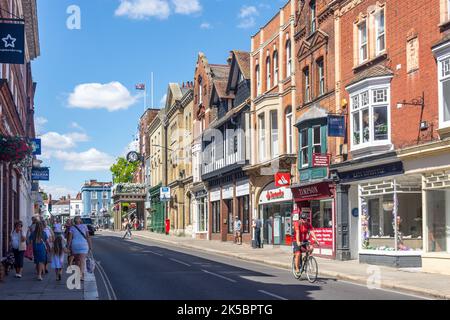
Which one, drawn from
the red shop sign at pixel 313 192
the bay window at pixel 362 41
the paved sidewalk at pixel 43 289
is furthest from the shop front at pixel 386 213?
the paved sidewalk at pixel 43 289

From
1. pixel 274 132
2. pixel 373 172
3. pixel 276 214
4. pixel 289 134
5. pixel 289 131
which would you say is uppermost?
pixel 274 132

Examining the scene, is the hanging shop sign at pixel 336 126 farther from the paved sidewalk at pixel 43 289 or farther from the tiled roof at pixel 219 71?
the tiled roof at pixel 219 71

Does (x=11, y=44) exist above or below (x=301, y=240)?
above

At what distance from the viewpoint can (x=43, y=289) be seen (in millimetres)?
16203

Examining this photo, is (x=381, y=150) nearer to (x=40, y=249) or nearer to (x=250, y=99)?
(x=40, y=249)

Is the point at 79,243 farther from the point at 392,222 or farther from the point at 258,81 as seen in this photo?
the point at 258,81

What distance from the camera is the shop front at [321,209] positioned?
27.9m

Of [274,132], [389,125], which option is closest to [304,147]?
[274,132]

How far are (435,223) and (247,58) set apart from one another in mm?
23355

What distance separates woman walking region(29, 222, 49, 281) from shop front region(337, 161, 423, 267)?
11.9 metres

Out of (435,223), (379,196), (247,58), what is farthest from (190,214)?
(435,223)

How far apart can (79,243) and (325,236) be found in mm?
14141

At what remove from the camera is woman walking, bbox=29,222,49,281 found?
18.9 metres

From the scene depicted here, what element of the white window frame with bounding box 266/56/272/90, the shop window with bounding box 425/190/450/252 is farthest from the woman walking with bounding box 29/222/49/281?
the white window frame with bounding box 266/56/272/90
